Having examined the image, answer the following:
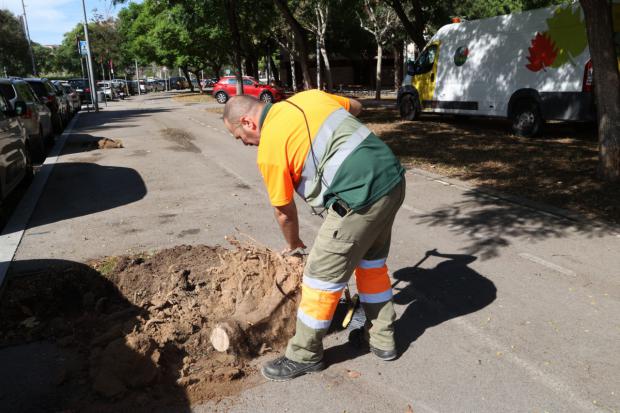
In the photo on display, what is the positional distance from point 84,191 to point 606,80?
7.88 meters

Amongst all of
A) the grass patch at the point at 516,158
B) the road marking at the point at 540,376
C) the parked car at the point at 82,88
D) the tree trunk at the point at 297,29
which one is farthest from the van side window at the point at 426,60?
the parked car at the point at 82,88

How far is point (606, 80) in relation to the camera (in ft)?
23.7

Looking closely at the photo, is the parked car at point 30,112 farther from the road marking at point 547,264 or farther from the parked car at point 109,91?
the parked car at point 109,91

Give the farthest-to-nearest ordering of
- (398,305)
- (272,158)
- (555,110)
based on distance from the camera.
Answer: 1. (555,110)
2. (398,305)
3. (272,158)

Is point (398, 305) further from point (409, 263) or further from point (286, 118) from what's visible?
point (286, 118)

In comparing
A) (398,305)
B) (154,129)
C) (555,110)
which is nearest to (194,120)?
(154,129)

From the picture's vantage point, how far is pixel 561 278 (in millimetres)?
4527

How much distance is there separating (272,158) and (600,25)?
6.45m

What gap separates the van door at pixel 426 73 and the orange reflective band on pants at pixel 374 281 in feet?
42.1

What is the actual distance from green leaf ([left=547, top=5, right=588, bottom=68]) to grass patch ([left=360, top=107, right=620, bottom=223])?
183 centimetres

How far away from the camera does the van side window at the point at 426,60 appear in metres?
15.1

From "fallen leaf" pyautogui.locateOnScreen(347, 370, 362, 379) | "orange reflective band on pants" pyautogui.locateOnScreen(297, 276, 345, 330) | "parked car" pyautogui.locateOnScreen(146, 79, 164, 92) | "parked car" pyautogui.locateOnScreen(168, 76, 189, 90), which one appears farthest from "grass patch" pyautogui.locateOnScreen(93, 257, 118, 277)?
"parked car" pyautogui.locateOnScreen(146, 79, 164, 92)

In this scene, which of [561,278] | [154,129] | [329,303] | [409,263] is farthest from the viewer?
[154,129]

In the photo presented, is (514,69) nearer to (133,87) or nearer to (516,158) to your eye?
(516,158)
